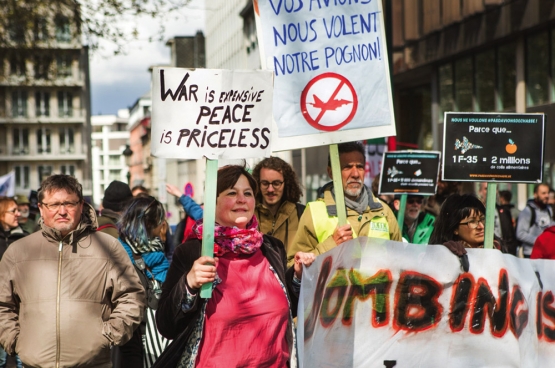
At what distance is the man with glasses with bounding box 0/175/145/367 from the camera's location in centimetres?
474

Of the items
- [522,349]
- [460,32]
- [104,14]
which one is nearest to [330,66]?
[522,349]

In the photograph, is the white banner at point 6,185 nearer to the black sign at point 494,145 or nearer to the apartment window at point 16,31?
the apartment window at point 16,31

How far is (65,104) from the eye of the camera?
98750 millimetres

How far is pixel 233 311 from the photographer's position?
419 centimetres

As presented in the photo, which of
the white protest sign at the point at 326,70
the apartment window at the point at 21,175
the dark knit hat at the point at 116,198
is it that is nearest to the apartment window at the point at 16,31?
the dark knit hat at the point at 116,198

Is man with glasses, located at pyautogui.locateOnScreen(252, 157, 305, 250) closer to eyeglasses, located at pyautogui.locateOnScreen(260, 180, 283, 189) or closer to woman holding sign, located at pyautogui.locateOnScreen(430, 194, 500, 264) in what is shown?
eyeglasses, located at pyautogui.locateOnScreen(260, 180, 283, 189)

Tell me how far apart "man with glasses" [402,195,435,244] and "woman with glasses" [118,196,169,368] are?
7.31ft

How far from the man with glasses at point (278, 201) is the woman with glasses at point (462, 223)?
148 centimetres

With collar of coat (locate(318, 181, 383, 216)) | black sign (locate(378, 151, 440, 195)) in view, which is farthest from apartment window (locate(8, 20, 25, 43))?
collar of coat (locate(318, 181, 383, 216))

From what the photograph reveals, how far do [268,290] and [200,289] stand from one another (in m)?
0.35

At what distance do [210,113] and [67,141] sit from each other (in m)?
99.7

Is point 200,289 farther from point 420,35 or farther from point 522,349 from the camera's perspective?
point 420,35

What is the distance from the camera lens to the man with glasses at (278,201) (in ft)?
22.0

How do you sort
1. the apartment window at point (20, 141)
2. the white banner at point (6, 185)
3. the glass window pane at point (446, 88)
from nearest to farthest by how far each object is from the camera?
1. the white banner at point (6, 185)
2. the glass window pane at point (446, 88)
3. the apartment window at point (20, 141)
